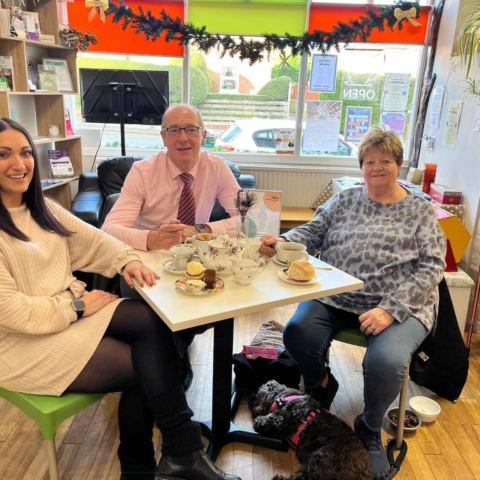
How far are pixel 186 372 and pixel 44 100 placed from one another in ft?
7.87

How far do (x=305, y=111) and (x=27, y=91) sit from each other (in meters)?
2.26

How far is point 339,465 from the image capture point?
4.70 feet

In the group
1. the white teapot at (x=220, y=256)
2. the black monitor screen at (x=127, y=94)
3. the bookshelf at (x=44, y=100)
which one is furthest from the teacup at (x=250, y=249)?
the black monitor screen at (x=127, y=94)

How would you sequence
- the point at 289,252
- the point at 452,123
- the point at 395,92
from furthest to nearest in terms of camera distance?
1. the point at 395,92
2. the point at 452,123
3. the point at 289,252

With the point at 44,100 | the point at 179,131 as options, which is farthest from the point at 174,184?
the point at 44,100

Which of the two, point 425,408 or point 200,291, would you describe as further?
point 425,408

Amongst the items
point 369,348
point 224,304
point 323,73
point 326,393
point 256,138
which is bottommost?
point 326,393

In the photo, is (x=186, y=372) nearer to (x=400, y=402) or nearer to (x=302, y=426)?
(x=302, y=426)

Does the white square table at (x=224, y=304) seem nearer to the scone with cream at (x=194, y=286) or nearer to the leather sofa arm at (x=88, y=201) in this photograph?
the scone with cream at (x=194, y=286)

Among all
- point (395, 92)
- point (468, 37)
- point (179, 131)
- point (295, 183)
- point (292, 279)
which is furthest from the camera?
point (295, 183)

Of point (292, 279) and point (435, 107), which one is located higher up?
point (435, 107)

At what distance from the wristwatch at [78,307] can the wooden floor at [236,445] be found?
0.65 meters

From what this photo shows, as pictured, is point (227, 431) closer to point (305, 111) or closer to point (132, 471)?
point (132, 471)

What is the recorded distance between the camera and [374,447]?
162cm
